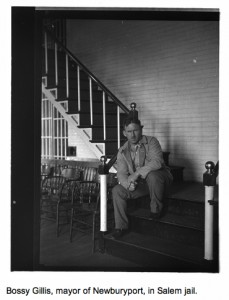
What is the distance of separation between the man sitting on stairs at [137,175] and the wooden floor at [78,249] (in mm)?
306

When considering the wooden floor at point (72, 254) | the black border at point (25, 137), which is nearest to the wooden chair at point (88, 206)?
the wooden floor at point (72, 254)

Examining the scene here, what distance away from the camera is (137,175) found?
334 centimetres

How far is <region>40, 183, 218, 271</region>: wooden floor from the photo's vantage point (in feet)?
10.4

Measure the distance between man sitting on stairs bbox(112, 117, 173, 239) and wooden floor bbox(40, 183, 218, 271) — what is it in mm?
306

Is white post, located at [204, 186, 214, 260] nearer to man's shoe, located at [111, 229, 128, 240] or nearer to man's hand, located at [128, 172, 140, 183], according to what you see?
man's hand, located at [128, 172, 140, 183]

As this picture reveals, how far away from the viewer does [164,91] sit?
5148 millimetres

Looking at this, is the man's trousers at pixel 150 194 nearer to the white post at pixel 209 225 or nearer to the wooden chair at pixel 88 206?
the wooden chair at pixel 88 206

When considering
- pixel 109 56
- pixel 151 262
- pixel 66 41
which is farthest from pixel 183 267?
pixel 66 41

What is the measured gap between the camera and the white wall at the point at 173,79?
463 cm

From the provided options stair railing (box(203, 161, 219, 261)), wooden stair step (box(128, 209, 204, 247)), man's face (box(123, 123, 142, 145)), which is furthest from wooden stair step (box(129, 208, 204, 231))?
man's face (box(123, 123, 142, 145))

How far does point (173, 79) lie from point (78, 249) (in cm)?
315

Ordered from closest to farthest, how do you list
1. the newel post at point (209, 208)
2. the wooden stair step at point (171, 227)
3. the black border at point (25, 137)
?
1. the black border at point (25, 137)
2. the newel post at point (209, 208)
3. the wooden stair step at point (171, 227)
